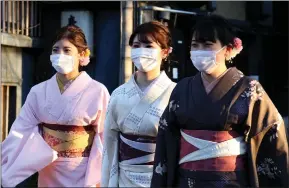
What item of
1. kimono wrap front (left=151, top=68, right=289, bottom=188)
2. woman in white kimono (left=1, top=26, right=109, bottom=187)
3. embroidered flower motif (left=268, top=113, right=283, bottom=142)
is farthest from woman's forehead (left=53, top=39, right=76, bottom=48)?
embroidered flower motif (left=268, top=113, right=283, bottom=142)

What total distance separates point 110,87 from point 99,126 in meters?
3.59

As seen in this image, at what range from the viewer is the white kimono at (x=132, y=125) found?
2912 millimetres

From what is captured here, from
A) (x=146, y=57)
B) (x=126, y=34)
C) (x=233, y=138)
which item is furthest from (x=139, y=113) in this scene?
(x=126, y=34)

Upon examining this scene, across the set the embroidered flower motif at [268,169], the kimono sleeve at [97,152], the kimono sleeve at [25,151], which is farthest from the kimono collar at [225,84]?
the kimono sleeve at [25,151]

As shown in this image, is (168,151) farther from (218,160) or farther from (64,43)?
(64,43)

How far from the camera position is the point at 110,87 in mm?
6996

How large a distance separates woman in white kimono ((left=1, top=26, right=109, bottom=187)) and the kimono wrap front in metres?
1.14

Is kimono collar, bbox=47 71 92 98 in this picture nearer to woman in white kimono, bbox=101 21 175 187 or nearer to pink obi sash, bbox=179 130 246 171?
woman in white kimono, bbox=101 21 175 187

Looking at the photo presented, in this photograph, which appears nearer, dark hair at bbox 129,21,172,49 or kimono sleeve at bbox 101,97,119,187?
dark hair at bbox 129,21,172,49

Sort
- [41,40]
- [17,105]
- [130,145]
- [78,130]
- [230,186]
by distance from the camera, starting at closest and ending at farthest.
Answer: [230,186] < [130,145] < [78,130] < [17,105] < [41,40]

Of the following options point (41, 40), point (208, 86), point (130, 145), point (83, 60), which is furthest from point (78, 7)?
point (208, 86)

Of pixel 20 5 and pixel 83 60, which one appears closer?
pixel 83 60

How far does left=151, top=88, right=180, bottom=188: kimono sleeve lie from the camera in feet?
8.20

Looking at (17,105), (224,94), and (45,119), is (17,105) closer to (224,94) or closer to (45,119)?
(45,119)
